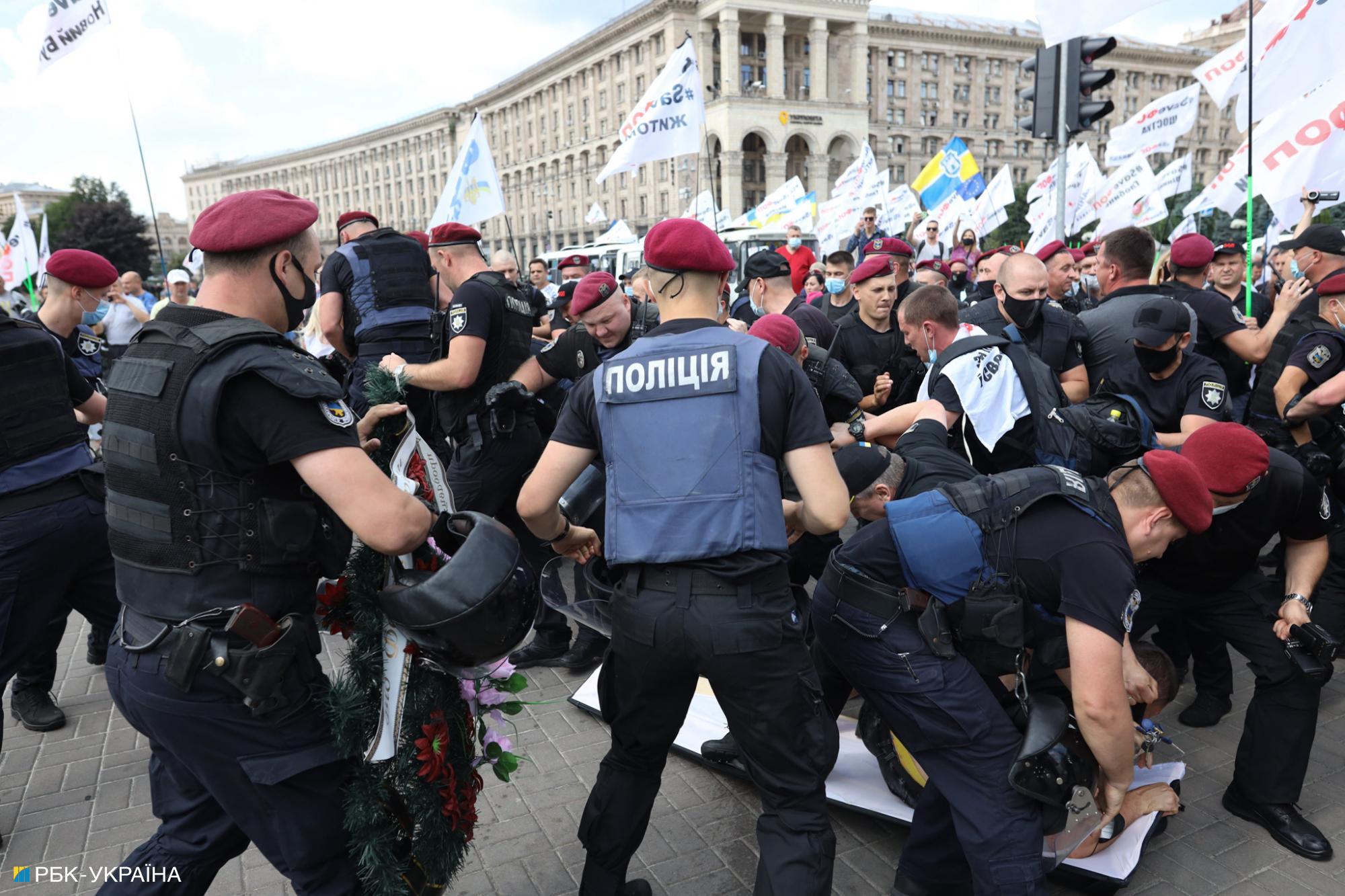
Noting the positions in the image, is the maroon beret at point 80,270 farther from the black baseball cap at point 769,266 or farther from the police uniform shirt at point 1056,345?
the police uniform shirt at point 1056,345

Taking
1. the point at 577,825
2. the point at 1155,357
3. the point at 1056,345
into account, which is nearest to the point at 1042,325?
the point at 1056,345

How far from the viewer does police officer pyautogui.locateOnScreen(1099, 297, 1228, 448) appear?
3.97 meters

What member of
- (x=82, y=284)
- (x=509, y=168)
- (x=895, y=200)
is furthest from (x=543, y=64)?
(x=82, y=284)

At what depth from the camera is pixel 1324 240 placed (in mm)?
4562

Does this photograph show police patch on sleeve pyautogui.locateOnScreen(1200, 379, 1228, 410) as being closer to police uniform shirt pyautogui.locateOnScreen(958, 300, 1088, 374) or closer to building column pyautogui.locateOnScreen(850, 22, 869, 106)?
police uniform shirt pyautogui.locateOnScreen(958, 300, 1088, 374)

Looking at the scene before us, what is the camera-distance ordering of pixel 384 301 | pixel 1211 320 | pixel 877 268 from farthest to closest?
pixel 877 268, pixel 1211 320, pixel 384 301

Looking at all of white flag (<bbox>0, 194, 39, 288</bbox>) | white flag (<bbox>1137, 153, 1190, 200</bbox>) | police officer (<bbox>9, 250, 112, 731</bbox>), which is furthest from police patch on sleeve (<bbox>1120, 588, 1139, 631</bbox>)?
white flag (<bbox>0, 194, 39, 288</bbox>)

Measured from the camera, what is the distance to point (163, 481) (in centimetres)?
196

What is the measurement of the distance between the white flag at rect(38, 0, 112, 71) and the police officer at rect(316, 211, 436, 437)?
150 inches

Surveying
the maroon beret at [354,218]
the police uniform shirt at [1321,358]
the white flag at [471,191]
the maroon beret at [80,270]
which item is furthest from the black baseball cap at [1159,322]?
the white flag at [471,191]

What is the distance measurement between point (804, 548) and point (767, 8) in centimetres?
7672

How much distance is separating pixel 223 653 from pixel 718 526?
3.94 feet

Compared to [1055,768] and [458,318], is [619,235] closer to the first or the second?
[458,318]

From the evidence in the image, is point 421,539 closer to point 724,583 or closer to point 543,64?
point 724,583
